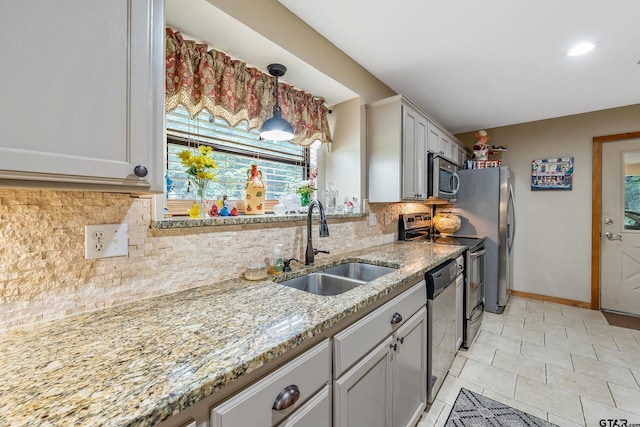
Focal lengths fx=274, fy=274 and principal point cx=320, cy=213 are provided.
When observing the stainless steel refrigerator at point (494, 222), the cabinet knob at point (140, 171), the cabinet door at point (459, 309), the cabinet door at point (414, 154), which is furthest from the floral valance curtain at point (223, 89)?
the stainless steel refrigerator at point (494, 222)

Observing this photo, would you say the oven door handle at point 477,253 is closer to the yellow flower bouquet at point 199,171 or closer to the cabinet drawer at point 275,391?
the cabinet drawer at point 275,391

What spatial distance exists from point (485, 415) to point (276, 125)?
220cm

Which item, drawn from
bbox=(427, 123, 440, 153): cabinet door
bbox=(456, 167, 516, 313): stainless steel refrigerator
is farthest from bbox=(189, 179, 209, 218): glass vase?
bbox=(456, 167, 516, 313): stainless steel refrigerator

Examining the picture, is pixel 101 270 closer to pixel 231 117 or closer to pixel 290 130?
pixel 231 117

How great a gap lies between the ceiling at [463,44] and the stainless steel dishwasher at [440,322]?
60.0 inches

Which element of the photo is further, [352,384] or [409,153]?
[409,153]

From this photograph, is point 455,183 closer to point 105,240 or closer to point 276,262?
point 276,262

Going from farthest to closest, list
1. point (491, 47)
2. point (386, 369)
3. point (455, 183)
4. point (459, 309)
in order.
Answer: point (455, 183) < point (459, 309) < point (491, 47) < point (386, 369)

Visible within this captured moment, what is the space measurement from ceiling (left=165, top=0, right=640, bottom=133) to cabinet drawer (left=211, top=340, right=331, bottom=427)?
1524mm

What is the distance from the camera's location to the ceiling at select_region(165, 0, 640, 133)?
1.56 meters

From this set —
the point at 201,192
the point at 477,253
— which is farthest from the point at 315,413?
the point at 477,253

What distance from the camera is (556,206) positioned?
3553mm

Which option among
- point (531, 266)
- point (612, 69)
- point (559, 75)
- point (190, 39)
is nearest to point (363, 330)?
point (190, 39)

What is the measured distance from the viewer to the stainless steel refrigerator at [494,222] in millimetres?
3156
